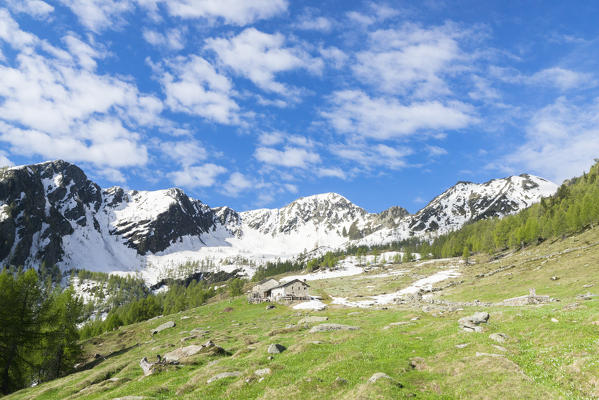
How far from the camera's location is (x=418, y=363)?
73.8ft

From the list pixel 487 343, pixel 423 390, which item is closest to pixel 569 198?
pixel 487 343

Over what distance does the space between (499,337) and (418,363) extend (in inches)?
286

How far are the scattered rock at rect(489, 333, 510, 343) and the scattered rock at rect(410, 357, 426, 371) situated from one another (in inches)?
246

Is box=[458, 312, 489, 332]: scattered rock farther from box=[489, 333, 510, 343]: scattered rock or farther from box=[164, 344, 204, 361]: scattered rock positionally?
box=[164, 344, 204, 361]: scattered rock

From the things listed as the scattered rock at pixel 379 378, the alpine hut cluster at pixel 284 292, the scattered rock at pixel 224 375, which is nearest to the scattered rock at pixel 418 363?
the scattered rock at pixel 379 378

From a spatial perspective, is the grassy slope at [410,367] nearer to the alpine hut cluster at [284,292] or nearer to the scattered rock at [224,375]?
the scattered rock at [224,375]

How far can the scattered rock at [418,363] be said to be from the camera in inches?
852

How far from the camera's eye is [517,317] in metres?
30.8

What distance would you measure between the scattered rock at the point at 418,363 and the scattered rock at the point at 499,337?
6.25 metres

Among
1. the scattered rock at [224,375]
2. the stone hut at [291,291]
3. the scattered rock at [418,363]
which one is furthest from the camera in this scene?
the stone hut at [291,291]

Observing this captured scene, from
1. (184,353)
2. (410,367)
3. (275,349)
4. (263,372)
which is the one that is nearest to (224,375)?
(263,372)

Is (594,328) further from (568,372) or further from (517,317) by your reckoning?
(517,317)

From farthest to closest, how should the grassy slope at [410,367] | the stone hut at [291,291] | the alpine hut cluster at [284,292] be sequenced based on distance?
1. the alpine hut cluster at [284,292]
2. the stone hut at [291,291]
3. the grassy slope at [410,367]

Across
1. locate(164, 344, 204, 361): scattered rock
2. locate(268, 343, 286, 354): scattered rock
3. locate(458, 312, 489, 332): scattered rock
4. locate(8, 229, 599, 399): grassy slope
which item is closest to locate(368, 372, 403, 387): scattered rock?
locate(8, 229, 599, 399): grassy slope
